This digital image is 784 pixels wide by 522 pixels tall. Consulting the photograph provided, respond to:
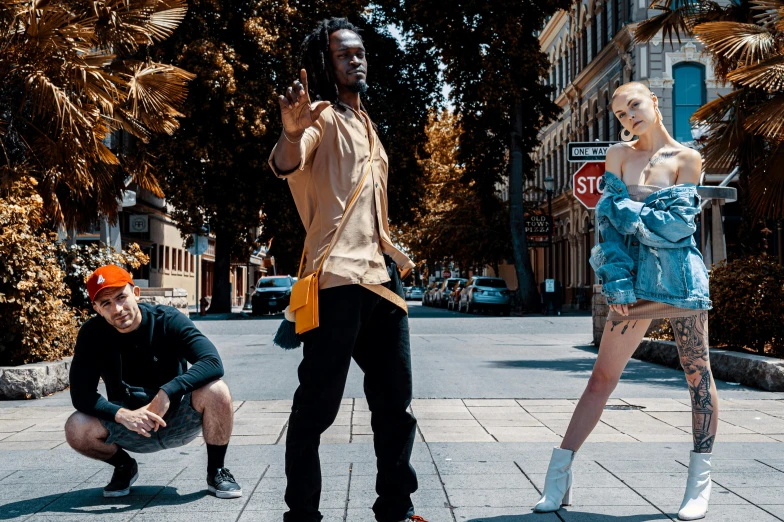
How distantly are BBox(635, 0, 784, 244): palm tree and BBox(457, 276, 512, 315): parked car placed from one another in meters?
24.0

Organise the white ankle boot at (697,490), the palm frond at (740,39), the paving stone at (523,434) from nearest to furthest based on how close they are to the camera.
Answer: the white ankle boot at (697,490) → the paving stone at (523,434) → the palm frond at (740,39)

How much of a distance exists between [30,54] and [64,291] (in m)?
3.25

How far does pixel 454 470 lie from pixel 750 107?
9.26m

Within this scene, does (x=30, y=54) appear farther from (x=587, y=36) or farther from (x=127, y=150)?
(x=587, y=36)

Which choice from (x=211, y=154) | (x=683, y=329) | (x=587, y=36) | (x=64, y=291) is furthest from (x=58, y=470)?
(x=587, y=36)

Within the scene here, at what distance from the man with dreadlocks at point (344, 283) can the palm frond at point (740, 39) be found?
33.2ft

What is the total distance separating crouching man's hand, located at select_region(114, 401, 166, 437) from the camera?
457cm

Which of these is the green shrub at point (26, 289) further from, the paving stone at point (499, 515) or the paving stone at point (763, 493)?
the paving stone at point (763, 493)

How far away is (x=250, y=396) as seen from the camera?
9.56m

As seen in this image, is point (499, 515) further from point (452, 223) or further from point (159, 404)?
point (452, 223)

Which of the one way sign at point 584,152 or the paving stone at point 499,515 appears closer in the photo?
the paving stone at point 499,515

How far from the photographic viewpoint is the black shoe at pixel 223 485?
4867 mm

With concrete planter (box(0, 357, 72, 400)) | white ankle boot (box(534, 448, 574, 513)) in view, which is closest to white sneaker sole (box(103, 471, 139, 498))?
white ankle boot (box(534, 448, 574, 513))

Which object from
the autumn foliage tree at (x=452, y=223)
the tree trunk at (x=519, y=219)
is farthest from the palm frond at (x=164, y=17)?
the autumn foliage tree at (x=452, y=223)
